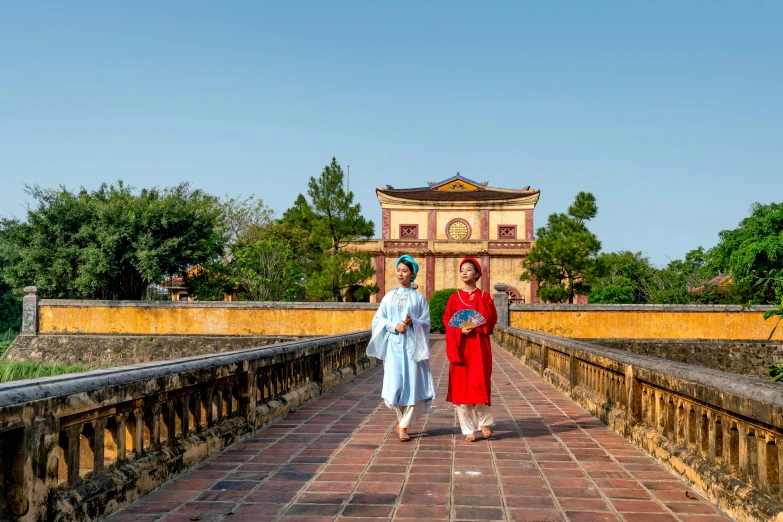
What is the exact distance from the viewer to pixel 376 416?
818cm

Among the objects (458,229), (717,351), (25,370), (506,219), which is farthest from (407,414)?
(506,219)

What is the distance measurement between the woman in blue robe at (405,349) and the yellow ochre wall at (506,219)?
4134cm

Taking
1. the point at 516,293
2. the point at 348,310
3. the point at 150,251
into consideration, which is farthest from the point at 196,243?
the point at 516,293

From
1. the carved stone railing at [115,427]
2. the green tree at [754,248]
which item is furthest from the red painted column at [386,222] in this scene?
the carved stone railing at [115,427]

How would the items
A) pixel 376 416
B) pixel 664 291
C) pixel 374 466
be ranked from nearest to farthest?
pixel 374 466 → pixel 376 416 → pixel 664 291

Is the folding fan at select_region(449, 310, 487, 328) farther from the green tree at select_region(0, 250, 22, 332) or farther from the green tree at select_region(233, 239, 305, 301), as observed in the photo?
the green tree at select_region(0, 250, 22, 332)

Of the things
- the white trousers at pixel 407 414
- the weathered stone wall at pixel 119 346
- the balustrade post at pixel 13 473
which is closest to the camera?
the balustrade post at pixel 13 473

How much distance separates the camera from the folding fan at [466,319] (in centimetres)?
683

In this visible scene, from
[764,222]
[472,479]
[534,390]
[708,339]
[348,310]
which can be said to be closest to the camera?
[472,479]

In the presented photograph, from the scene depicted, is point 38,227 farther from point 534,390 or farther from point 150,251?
point 534,390

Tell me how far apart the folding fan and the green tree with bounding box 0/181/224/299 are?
2623 cm

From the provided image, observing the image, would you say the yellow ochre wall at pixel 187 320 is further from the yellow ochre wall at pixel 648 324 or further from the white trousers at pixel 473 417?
the white trousers at pixel 473 417

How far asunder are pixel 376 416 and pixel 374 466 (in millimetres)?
2728

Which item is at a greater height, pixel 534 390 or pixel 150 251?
pixel 150 251
